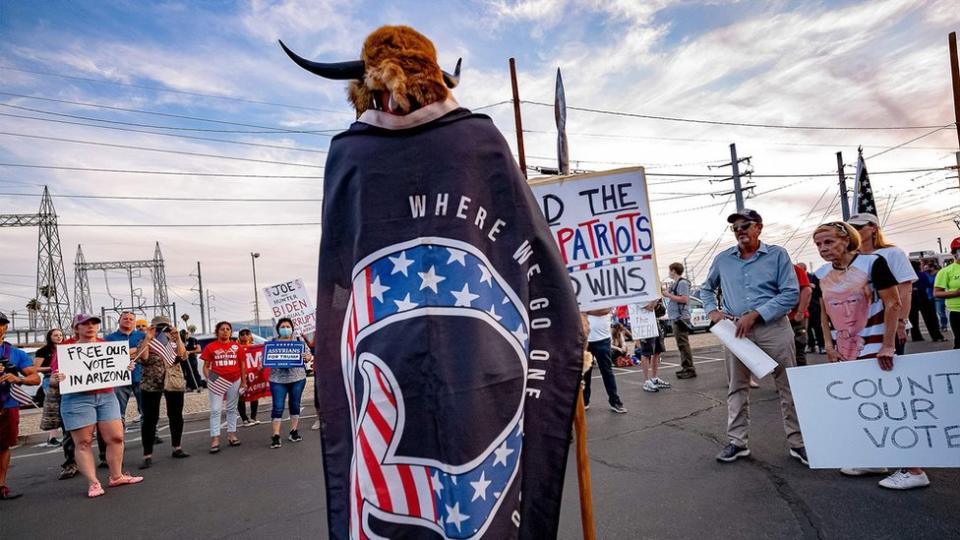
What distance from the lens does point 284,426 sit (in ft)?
29.5

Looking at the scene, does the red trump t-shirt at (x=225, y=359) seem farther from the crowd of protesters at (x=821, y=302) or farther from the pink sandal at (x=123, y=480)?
the crowd of protesters at (x=821, y=302)

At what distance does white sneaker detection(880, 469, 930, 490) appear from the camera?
356cm

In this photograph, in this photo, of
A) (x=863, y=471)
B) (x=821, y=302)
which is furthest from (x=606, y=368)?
(x=863, y=471)

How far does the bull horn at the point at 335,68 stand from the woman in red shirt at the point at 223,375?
271 inches

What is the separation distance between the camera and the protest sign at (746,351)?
406cm

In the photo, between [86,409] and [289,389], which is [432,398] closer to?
[86,409]

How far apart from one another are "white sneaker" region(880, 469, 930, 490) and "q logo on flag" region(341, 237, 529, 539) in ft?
11.7

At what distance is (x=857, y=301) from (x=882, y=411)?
0.87m

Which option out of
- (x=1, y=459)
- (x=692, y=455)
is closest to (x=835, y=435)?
(x=692, y=455)

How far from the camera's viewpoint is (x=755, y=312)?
430cm

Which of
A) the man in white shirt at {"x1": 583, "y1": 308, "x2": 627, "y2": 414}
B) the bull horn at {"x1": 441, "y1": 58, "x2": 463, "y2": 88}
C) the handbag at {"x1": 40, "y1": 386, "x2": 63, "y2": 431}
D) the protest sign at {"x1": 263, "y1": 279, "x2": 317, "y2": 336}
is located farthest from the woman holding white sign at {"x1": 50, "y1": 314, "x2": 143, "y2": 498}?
the bull horn at {"x1": 441, "y1": 58, "x2": 463, "y2": 88}

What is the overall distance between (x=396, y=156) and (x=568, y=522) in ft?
9.70

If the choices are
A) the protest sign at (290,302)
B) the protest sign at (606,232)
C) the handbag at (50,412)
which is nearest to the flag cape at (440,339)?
the protest sign at (606,232)

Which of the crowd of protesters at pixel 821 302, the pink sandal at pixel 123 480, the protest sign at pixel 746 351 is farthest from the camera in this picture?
the pink sandal at pixel 123 480
